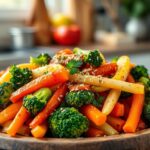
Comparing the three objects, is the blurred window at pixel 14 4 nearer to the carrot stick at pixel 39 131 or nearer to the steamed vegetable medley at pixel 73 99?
the steamed vegetable medley at pixel 73 99

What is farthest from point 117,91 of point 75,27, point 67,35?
point 75,27

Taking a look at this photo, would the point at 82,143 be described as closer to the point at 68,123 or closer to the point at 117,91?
the point at 68,123

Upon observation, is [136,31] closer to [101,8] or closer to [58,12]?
[101,8]

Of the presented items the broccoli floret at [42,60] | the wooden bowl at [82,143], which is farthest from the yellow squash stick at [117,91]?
the broccoli floret at [42,60]

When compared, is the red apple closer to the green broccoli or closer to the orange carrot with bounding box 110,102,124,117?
the green broccoli

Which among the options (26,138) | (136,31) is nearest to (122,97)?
(26,138)

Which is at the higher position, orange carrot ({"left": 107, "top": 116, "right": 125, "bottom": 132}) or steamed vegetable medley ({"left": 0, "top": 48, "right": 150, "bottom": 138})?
steamed vegetable medley ({"left": 0, "top": 48, "right": 150, "bottom": 138})

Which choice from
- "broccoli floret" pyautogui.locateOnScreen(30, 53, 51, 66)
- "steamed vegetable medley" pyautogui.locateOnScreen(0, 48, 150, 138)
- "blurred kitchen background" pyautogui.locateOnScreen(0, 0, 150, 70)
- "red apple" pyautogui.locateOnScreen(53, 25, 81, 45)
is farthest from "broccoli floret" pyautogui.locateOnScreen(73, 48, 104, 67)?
"red apple" pyautogui.locateOnScreen(53, 25, 81, 45)
